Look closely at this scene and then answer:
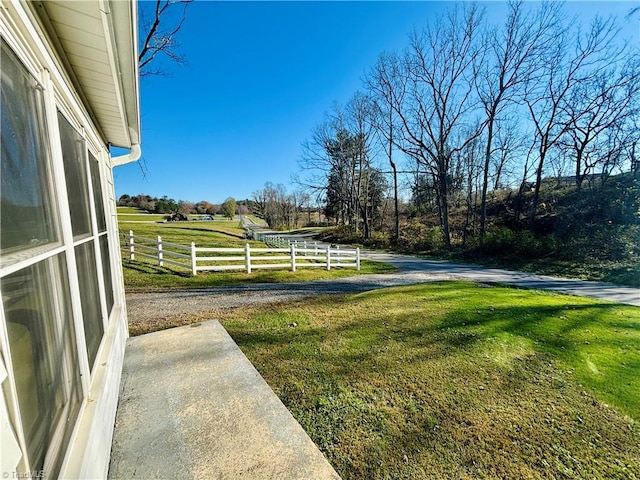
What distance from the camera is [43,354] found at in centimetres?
98

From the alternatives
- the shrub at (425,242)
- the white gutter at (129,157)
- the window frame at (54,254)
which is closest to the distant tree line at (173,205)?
the shrub at (425,242)

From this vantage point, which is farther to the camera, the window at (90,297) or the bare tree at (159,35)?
the bare tree at (159,35)

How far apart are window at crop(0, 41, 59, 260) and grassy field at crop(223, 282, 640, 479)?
6.93ft

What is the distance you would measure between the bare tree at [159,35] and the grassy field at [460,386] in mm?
7787

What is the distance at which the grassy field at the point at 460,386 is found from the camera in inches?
74.7

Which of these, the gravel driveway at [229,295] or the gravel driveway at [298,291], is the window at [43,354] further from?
the gravel driveway at [229,295]

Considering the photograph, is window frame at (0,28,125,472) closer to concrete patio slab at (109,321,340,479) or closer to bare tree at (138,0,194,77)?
concrete patio slab at (109,321,340,479)

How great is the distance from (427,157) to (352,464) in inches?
705

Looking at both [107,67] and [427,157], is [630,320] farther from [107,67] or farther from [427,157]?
[427,157]

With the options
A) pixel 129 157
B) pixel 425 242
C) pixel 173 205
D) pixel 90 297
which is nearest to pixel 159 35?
pixel 129 157

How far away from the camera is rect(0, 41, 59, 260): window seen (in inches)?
32.3

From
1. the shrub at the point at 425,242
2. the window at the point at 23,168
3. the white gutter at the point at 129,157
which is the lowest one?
the shrub at the point at 425,242

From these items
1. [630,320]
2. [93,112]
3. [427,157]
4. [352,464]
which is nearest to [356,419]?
[352,464]

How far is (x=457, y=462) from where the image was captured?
1854mm
